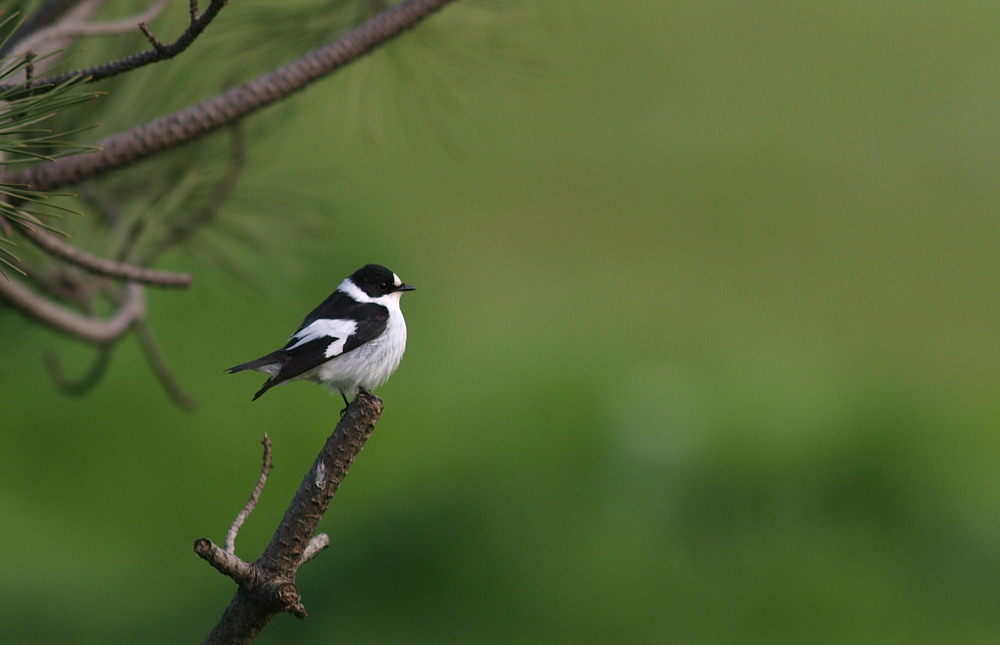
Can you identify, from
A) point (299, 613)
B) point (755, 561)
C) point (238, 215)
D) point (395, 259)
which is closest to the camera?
point (299, 613)

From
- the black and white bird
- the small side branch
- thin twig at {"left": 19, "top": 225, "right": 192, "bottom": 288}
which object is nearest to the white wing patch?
the black and white bird

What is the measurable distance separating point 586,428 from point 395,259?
8.27ft

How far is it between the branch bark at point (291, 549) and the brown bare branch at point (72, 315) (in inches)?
50.0

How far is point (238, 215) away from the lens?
125 inches

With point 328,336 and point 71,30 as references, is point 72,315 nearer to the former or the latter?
point 71,30

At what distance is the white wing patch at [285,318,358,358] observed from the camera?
2.30 meters

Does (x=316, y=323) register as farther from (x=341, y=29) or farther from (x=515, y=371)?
(x=515, y=371)

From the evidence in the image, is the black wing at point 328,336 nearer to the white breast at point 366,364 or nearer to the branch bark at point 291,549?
the white breast at point 366,364

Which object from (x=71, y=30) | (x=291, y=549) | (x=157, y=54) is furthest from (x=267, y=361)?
(x=71, y=30)

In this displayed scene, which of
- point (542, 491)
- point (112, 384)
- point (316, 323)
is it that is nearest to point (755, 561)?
point (542, 491)

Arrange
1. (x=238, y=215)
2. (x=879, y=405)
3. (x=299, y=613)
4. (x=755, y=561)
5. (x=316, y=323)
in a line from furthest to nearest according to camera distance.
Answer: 1. (x=879, y=405)
2. (x=755, y=561)
3. (x=238, y=215)
4. (x=316, y=323)
5. (x=299, y=613)

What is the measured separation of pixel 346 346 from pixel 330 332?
48mm

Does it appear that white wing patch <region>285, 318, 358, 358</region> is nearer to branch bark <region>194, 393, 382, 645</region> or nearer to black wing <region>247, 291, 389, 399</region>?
black wing <region>247, 291, 389, 399</region>

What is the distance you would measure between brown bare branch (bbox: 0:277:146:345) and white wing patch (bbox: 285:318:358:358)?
871 mm
